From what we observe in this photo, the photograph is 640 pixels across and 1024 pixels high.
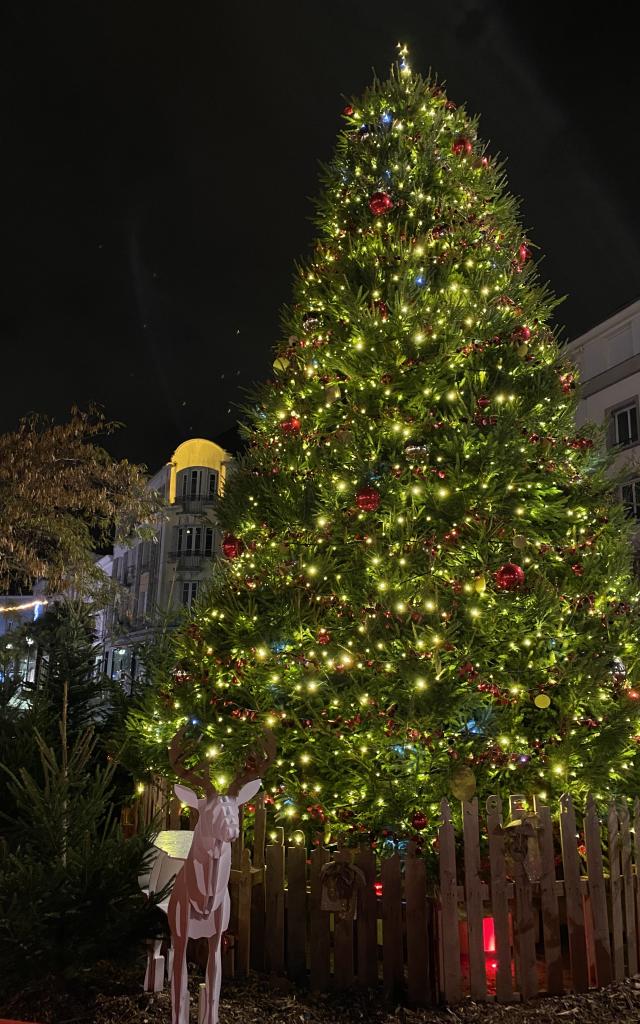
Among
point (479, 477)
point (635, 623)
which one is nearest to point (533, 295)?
point (479, 477)

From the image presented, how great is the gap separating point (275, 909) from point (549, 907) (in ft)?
6.51

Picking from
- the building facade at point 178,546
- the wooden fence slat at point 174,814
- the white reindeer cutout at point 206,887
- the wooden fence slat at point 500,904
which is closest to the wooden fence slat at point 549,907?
the wooden fence slat at point 500,904

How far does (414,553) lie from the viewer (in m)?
6.68

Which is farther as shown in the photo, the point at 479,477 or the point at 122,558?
the point at 122,558

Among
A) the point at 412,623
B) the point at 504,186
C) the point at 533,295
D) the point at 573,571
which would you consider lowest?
the point at 412,623

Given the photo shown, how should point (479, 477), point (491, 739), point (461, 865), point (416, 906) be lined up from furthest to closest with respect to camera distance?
point (479, 477)
point (491, 739)
point (461, 865)
point (416, 906)

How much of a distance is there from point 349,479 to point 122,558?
50.2 m

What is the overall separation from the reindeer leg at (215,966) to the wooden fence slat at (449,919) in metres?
1.66

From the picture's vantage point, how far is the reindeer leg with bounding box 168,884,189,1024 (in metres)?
4.06

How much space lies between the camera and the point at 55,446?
55.2 ft

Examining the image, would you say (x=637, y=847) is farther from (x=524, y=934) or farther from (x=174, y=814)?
(x=174, y=814)

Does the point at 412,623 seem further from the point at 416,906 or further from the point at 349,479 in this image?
the point at 416,906

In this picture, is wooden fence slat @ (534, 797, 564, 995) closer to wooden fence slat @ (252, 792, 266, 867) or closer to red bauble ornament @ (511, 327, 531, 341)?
wooden fence slat @ (252, 792, 266, 867)

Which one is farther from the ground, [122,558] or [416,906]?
[122,558]
